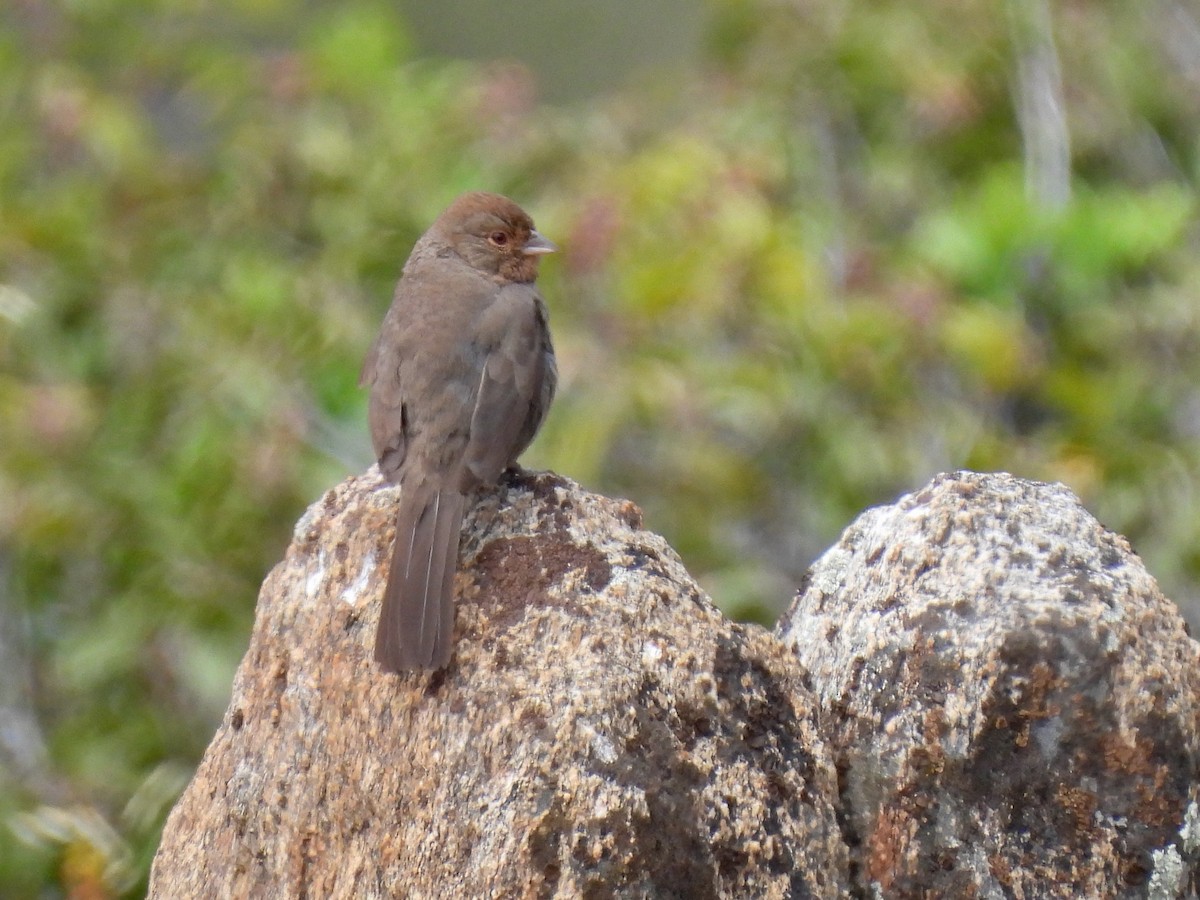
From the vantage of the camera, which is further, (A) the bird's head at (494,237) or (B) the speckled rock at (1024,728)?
(A) the bird's head at (494,237)

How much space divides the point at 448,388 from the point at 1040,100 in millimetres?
4628

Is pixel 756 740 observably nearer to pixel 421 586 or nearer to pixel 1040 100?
pixel 421 586

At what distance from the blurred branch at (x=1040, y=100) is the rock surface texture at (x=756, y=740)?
4.50 meters

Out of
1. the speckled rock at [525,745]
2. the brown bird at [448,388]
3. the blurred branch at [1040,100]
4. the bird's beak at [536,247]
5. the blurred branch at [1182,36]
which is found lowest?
the speckled rock at [525,745]

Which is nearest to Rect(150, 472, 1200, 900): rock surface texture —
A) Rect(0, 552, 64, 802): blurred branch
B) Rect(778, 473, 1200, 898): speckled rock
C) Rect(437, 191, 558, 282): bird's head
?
Rect(778, 473, 1200, 898): speckled rock

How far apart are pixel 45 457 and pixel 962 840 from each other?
4119mm

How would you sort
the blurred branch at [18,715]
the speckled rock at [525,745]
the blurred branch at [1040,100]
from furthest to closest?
the blurred branch at [1040,100]
the blurred branch at [18,715]
the speckled rock at [525,745]

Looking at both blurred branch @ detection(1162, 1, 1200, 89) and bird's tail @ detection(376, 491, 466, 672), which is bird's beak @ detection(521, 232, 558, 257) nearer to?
bird's tail @ detection(376, 491, 466, 672)

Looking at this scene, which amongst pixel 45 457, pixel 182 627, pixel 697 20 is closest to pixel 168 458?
pixel 45 457

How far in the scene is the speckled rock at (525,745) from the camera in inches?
96.7

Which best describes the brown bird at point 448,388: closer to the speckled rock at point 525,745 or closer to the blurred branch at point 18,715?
the speckled rock at point 525,745

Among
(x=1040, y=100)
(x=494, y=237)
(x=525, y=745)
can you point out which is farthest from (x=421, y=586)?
(x=1040, y=100)

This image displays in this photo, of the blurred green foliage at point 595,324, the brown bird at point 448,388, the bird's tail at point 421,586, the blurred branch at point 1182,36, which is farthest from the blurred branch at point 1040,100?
the bird's tail at point 421,586

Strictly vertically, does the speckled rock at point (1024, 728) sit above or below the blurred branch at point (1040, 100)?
below
